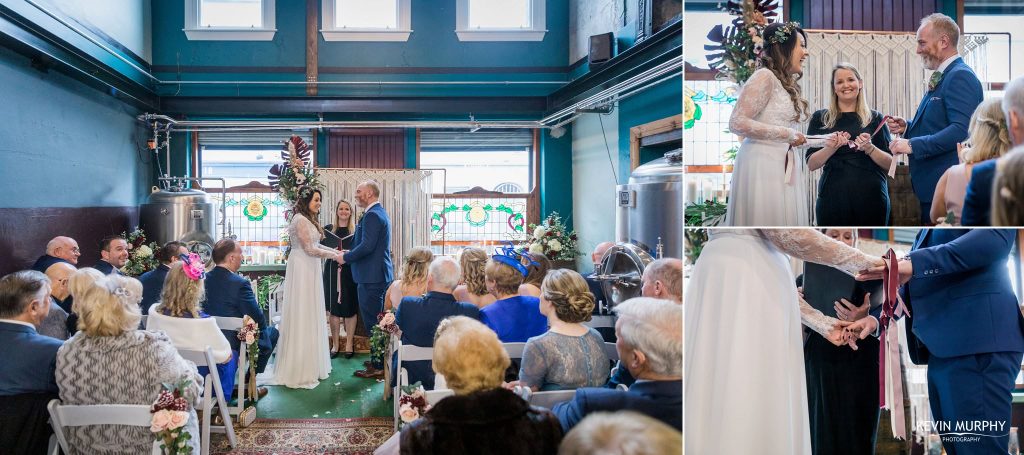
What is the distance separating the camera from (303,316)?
8.69ft

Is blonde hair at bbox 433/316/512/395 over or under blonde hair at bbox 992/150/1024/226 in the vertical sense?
under

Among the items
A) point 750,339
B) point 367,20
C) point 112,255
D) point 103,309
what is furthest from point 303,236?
point 750,339

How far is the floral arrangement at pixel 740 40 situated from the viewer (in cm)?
65

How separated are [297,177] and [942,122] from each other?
2234 millimetres

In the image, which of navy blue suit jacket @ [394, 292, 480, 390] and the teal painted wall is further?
navy blue suit jacket @ [394, 292, 480, 390]

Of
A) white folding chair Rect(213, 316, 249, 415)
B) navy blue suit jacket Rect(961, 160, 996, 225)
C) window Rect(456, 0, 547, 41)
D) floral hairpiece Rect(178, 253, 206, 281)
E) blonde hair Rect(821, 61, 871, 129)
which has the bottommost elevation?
white folding chair Rect(213, 316, 249, 415)

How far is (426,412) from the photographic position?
38.8 inches

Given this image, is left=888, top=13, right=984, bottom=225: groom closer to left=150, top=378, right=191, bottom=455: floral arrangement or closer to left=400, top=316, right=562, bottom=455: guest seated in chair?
left=400, top=316, right=562, bottom=455: guest seated in chair

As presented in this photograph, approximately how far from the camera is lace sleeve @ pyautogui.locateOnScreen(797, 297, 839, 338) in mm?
688

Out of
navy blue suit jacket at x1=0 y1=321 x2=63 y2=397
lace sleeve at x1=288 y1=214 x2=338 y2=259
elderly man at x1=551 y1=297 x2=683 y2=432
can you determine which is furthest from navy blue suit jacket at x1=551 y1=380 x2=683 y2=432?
lace sleeve at x1=288 y1=214 x2=338 y2=259

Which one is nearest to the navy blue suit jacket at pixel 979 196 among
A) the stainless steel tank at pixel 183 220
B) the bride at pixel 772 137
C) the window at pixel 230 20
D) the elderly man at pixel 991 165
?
the elderly man at pixel 991 165

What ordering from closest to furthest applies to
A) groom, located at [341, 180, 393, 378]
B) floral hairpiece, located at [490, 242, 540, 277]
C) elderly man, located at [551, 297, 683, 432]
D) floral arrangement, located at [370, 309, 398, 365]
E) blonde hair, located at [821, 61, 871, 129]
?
blonde hair, located at [821, 61, 871, 129]
elderly man, located at [551, 297, 683, 432]
floral hairpiece, located at [490, 242, 540, 277]
floral arrangement, located at [370, 309, 398, 365]
groom, located at [341, 180, 393, 378]

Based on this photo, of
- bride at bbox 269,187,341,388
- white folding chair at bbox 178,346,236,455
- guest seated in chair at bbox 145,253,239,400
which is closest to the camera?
white folding chair at bbox 178,346,236,455

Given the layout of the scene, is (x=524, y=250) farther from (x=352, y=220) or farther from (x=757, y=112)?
(x=352, y=220)
